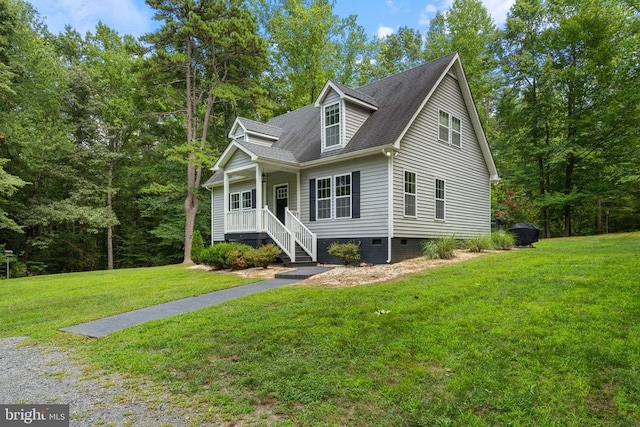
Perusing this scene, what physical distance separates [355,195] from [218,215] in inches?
Answer: 401

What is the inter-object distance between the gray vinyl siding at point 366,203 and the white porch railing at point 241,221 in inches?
98.3

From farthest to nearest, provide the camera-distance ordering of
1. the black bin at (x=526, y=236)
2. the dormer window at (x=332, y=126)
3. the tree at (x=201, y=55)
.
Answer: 1. the tree at (x=201, y=55)
2. the black bin at (x=526, y=236)
3. the dormer window at (x=332, y=126)

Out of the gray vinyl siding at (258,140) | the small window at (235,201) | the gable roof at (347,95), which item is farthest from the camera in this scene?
the small window at (235,201)

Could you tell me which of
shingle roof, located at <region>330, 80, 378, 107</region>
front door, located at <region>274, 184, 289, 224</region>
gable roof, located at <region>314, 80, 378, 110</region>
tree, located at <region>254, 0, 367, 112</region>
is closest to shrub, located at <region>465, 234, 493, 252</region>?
gable roof, located at <region>314, 80, 378, 110</region>

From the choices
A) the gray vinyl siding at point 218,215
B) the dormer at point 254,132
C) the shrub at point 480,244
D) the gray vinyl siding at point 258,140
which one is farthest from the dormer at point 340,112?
the gray vinyl siding at point 218,215

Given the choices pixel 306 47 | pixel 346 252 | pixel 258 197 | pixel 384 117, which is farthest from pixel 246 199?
pixel 306 47

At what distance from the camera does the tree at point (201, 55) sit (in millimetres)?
19703

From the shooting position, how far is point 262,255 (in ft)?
41.1

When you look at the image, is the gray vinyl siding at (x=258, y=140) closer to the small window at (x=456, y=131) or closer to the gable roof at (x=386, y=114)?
the gable roof at (x=386, y=114)

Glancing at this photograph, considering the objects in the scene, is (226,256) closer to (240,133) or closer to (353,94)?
(240,133)

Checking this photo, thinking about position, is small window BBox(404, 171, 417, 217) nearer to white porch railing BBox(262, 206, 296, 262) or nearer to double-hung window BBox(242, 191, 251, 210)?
white porch railing BBox(262, 206, 296, 262)

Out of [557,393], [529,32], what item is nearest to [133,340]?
[557,393]

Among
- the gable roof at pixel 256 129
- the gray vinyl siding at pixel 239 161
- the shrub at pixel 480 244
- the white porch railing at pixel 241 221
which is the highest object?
the gable roof at pixel 256 129

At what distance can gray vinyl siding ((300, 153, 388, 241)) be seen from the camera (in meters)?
11.9
